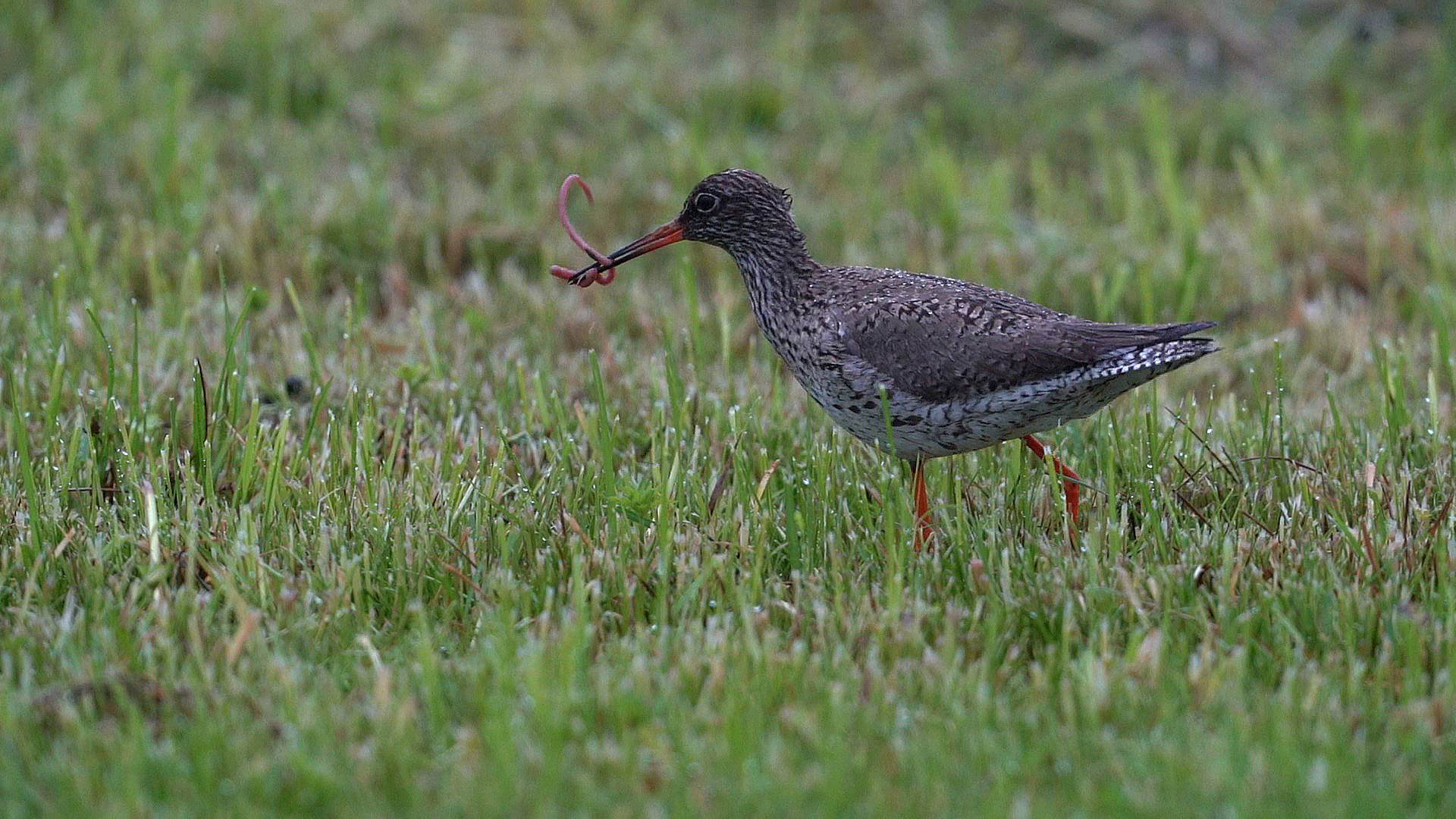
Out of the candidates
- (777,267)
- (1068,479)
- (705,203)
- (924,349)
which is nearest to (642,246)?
(705,203)

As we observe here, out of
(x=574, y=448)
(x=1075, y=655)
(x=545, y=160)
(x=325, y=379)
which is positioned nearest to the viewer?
(x=1075, y=655)

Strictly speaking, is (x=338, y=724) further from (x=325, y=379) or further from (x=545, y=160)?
(x=545, y=160)

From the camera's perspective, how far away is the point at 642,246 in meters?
4.99

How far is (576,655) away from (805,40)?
20.8ft

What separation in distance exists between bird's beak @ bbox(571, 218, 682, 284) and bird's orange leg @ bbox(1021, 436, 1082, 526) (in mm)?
1310

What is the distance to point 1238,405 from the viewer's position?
5.82 meters

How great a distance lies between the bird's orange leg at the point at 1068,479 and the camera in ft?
14.8

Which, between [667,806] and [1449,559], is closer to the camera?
[667,806]

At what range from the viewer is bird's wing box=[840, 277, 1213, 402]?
4359 mm

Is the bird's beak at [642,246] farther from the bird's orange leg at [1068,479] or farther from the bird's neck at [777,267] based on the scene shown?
the bird's orange leg at [1068,479]

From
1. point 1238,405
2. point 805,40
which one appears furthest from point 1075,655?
point 805,40

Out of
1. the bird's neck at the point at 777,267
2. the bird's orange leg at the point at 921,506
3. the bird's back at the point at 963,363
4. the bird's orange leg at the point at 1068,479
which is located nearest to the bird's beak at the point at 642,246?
the bird's neck at the point at 777,267

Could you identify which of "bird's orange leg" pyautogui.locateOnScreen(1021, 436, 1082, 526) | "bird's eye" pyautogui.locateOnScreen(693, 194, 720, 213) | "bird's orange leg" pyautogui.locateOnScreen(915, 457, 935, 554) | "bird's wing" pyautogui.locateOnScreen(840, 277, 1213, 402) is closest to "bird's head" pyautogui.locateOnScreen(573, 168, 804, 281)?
"bird's eye" pyautogui.locateOnScreen(693, 194, 720, 213)

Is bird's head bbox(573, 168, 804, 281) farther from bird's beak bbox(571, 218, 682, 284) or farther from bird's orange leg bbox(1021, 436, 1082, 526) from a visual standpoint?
bird's orange leg bbox(1021, 436, 1082, 526)
